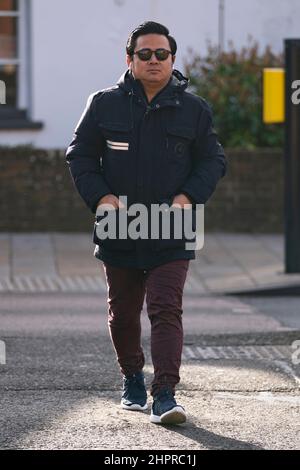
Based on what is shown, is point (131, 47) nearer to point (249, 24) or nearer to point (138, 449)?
point (138, 449)

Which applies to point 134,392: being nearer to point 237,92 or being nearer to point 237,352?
point 237,352

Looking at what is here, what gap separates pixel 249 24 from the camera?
16.0 metres

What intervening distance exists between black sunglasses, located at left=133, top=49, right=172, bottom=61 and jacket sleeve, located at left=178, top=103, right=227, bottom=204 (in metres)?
0.31

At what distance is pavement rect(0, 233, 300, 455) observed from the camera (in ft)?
18.9

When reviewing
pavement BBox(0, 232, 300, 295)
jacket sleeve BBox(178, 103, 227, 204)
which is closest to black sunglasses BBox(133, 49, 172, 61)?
jacket sleeve BBox(178, 103, 227, 204)

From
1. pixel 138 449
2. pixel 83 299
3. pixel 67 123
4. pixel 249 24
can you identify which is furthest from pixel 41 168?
pixel 138 449

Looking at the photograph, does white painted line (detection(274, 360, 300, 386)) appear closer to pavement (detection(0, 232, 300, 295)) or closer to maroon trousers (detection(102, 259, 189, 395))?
maroon trousers (detection(102, 259, 189, 395))

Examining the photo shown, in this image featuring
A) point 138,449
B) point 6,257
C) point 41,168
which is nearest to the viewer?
point 138,449

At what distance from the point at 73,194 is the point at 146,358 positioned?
23.1ft

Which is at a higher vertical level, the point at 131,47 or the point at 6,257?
the point at 131,47

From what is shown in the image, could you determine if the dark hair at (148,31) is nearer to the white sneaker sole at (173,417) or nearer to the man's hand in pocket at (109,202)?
the man's hand in pocket at (109,202)

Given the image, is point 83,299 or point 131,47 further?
point 83,299

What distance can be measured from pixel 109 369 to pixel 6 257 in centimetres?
588

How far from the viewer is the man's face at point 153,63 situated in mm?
6062
